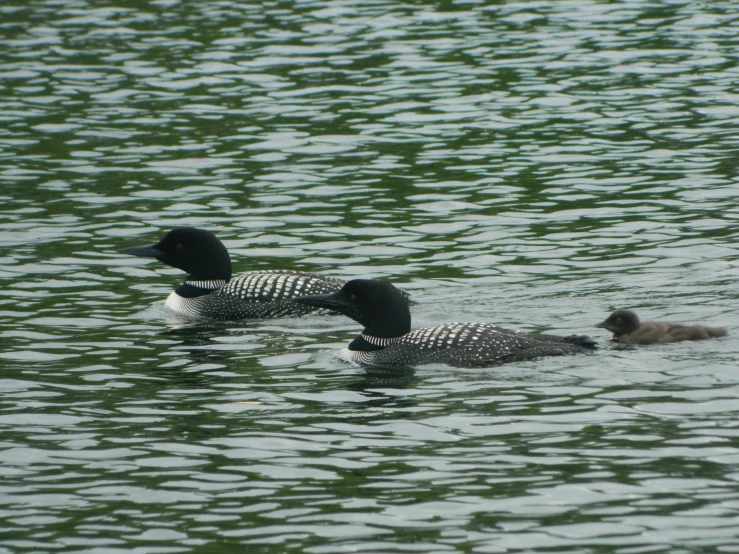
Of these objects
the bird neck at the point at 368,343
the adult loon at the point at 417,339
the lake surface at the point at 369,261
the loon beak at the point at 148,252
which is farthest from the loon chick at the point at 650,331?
the loon beak at the point at 148,252

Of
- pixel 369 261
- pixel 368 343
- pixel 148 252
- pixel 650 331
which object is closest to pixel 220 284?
pixel 148 252

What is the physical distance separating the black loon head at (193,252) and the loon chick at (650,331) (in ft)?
12.8

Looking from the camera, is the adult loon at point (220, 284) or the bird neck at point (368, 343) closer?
the bird neck at point (368, 343)

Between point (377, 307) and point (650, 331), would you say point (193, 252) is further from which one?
point (650, 331)

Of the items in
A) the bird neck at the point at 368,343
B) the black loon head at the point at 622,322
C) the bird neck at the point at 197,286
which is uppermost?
the black loon head at the point at 622,322

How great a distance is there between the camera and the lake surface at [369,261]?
8023 mm

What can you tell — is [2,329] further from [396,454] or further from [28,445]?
[396,454]

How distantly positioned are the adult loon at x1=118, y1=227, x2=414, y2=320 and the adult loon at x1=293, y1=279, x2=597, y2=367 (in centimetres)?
109

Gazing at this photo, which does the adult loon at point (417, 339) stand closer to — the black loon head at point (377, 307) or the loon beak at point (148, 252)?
the black loon head at point (377, 307)

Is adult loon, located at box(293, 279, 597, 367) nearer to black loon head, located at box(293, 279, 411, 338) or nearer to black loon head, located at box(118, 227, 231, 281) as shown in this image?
black loon head, located at box(293, 279, 411, 338)

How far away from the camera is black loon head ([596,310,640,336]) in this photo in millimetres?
11156

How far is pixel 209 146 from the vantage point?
1880 centimetres

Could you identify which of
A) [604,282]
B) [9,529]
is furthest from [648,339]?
[9,529]

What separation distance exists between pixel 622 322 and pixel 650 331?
22 centimetres
